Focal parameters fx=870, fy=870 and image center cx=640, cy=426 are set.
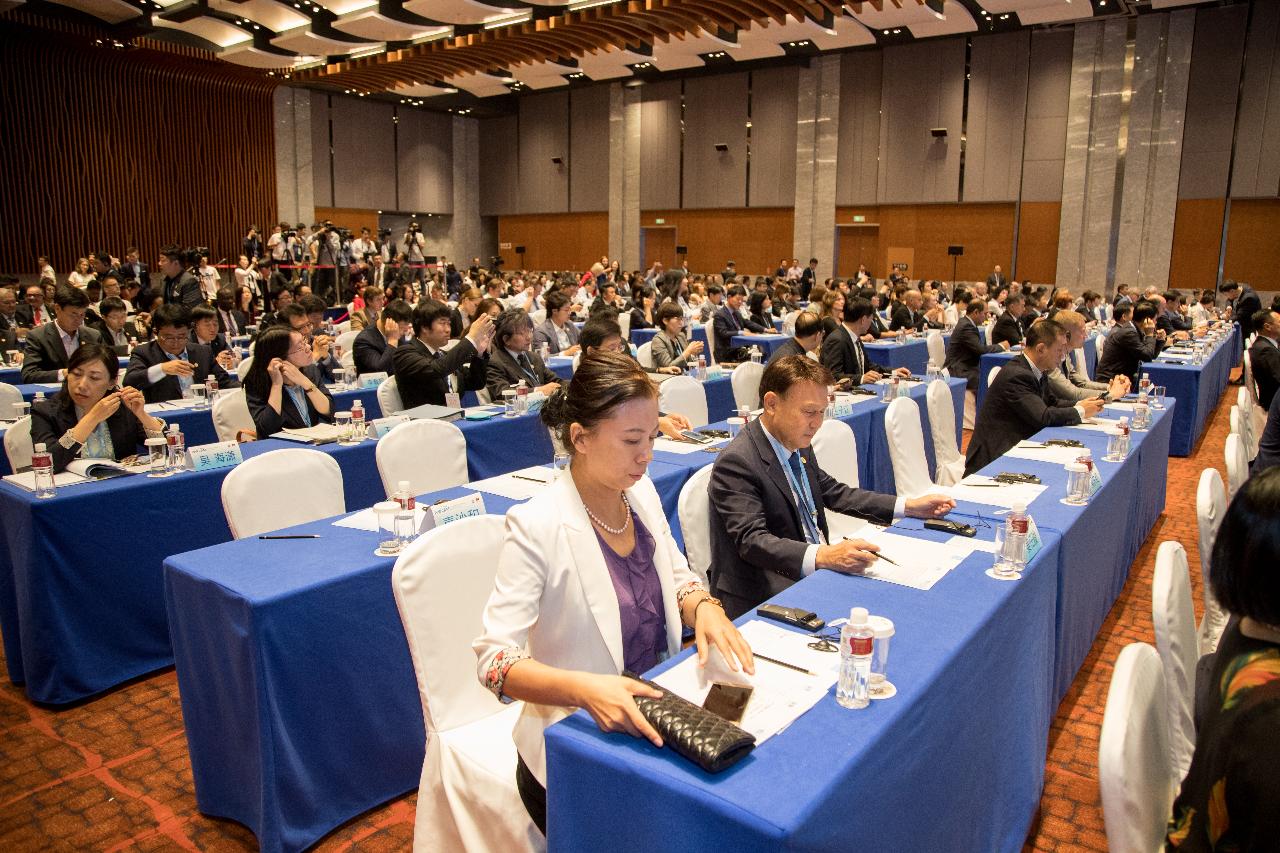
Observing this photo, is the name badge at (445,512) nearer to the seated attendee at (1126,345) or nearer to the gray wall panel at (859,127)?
the seated attendee at (1126,345)

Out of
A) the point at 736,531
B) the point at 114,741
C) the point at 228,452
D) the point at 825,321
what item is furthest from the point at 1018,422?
Result: the point at 114,741

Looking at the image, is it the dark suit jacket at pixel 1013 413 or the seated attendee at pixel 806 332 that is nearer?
the dark suit jacket at pixel 1013 413

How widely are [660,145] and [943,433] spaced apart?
1930 cm

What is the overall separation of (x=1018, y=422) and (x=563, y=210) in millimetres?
21710

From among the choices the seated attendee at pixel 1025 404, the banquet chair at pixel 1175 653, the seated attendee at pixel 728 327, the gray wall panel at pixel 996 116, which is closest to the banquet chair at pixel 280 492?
the banquet chair at pixel 1175 653

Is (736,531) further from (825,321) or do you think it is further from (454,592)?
(825,321)

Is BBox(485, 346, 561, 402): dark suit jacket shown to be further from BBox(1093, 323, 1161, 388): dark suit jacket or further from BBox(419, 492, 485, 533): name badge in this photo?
BBox(1093, 323, 1161, 388): dark suit jacket

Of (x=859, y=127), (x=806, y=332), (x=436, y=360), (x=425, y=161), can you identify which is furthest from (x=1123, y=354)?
(x=425, y=161)

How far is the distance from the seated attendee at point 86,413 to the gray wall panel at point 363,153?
2039cm

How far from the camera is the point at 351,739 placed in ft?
8.63

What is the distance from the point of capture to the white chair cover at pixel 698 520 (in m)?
2.88

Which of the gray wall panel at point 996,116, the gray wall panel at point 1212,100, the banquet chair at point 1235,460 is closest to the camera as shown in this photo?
the banquet chair at point 1235,460

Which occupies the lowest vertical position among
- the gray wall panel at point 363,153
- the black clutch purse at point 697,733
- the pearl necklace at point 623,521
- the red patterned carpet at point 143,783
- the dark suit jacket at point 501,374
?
the red patterned carpet at point 143,783

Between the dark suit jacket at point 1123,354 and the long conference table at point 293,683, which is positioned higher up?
the dark suit jacket at point 1123,354
